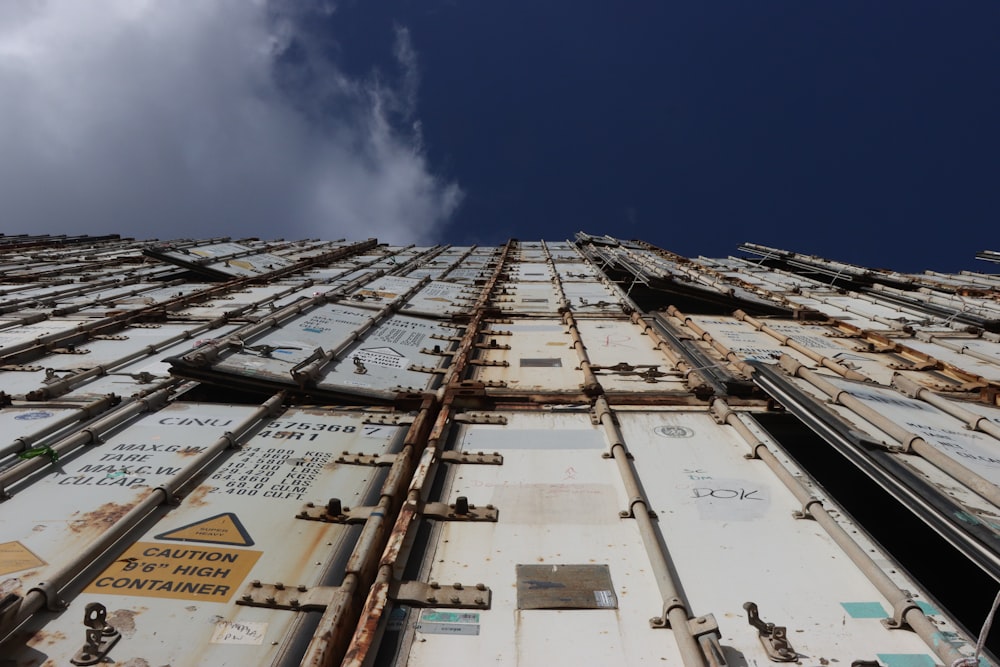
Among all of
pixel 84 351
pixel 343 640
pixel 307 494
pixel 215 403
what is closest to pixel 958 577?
pixel 343 640

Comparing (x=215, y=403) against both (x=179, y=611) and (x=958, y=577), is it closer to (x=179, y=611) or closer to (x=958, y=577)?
(x=179, y=611)

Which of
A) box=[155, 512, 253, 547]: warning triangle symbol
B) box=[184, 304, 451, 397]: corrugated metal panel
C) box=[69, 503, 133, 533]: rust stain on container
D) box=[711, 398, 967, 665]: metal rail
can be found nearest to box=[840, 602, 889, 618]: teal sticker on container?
box=[711, 398, 967, 665]: metal rail

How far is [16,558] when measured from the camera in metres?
4.09

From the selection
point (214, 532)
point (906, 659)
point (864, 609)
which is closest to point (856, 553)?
point (864, 609)

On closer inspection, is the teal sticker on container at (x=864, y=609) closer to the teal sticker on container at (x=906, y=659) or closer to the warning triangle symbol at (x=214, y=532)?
the teal sticker on container at (x=906, y=659)

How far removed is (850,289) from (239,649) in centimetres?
1993

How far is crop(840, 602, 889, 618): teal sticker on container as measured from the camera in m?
3.64

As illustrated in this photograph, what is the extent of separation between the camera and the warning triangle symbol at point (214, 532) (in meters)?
4.41

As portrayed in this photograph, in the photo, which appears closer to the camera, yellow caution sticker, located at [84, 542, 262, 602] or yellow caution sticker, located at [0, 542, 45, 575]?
yellow caution sticker, located at [84, 542, 262, 602]

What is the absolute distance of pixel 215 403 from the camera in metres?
6.91

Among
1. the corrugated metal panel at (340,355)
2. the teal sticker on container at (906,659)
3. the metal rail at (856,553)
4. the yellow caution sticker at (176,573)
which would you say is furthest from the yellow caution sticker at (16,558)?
the metal rail at (856,553)

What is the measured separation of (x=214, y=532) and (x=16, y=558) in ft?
4.60

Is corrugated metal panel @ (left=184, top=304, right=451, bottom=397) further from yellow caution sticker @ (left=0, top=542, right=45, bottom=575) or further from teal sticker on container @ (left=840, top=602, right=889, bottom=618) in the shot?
teal sticker on container @ (left=840, top=602, right=889, bottom=618)

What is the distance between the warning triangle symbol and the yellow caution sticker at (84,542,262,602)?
96 millimetres
